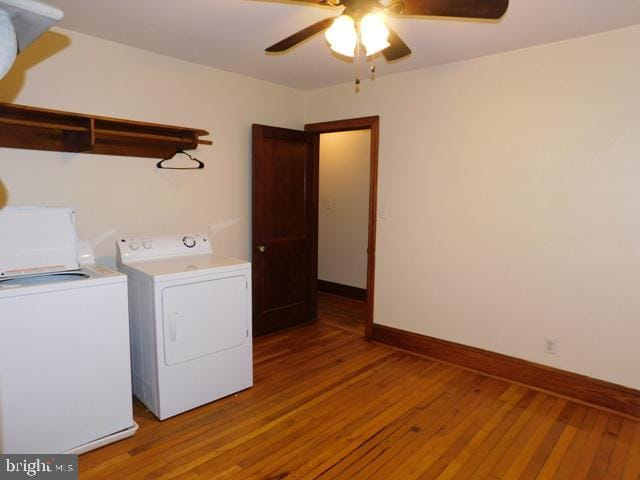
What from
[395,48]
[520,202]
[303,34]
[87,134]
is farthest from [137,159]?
[520,202]

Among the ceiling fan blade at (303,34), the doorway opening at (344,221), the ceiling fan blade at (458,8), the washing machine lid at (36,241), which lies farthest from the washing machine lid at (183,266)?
the doorway opening at (344,221)

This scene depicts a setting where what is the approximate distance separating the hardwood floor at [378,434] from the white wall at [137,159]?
1298mm

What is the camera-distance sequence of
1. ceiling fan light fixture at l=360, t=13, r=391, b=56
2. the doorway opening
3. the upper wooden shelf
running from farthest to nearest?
the doorway opening < the upper wooden shelf < ceiling fan light fixture at l=360, t=13, r=391, b=56

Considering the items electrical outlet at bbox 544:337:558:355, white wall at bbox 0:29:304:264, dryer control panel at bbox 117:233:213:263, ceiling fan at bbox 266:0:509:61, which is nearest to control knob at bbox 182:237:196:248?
dryer control panel at bbox 117:233:213:263

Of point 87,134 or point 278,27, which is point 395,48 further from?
point 87,134

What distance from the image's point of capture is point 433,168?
3.31 m

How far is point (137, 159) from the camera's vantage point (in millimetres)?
3000

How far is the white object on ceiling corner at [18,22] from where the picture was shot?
2.93ft

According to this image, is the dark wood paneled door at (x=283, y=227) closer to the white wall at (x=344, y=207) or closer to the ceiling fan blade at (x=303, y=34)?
the white wall at (x=344, y=207)

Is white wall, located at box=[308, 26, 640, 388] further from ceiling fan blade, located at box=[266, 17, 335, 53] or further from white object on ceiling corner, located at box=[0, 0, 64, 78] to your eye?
white object on ceiling corner, located at box=[0, 0, 64, 78]

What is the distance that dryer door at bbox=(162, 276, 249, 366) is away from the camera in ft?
7.92

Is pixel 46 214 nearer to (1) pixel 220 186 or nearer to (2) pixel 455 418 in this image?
(1) pixel 220 186

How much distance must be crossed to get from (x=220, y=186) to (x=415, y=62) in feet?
6.13

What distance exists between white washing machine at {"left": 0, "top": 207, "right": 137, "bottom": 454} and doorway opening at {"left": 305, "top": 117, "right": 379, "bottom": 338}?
2740 mm
